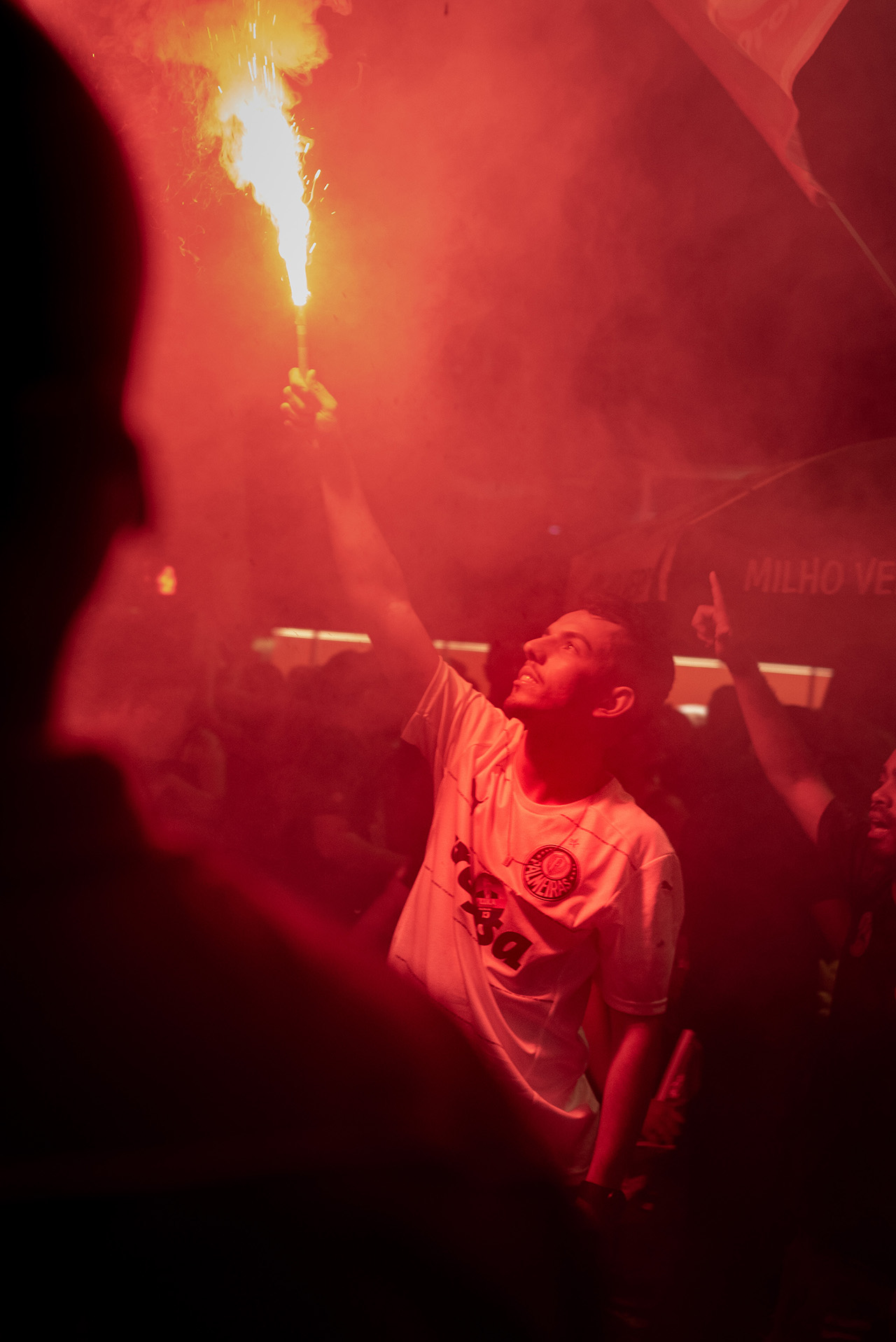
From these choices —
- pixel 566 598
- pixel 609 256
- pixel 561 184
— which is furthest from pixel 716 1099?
pixel 561 184

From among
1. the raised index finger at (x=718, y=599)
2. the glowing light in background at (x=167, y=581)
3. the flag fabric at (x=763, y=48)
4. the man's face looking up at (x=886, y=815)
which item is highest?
the flag fabric at (x=763, y=48)

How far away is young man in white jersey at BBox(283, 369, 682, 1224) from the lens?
1695 millimetres

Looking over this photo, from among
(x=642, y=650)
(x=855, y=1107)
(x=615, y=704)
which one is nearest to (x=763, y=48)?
(x=642, y=650)

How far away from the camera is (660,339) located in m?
1.89

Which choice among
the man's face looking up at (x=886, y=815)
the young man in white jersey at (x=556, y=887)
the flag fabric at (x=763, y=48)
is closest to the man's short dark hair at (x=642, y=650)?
the young man in white jersey at (x=556, y=887)

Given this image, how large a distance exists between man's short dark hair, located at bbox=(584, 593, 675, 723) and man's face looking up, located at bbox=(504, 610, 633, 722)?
0.7 inches

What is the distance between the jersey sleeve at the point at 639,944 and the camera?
5.53ft

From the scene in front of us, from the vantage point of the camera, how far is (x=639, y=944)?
1.70 m

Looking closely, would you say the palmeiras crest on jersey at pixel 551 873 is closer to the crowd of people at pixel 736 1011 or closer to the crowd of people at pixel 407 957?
the crowd of people at pixel 407 957

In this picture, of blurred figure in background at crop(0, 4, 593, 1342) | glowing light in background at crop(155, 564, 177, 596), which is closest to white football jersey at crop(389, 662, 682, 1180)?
glowing light in background at crop(155, 564, 177, 596)

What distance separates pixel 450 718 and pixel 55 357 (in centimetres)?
142

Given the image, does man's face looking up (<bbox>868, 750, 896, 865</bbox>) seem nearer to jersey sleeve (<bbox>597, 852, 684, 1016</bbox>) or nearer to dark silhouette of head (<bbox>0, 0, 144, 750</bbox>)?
jersey sleeve (<bbox>597, 852, 684, 1016</bbox>)

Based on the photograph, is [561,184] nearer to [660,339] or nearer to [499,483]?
[660,339]

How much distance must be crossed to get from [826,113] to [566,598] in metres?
1.22
